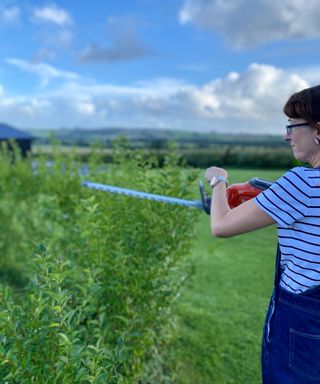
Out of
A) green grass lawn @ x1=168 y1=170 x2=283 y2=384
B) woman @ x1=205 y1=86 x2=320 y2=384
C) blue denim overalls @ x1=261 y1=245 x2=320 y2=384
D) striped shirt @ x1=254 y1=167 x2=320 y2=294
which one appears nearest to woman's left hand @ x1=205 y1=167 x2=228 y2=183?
woman @ x1=205 y1=86 x2=320 y2=384

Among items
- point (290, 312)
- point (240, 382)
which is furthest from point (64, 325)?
point (240, 382)

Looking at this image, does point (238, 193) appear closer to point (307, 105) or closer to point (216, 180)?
point (216, 180)

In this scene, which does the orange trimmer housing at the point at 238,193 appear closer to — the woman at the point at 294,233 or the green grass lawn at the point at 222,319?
the woman at the point at 294,233

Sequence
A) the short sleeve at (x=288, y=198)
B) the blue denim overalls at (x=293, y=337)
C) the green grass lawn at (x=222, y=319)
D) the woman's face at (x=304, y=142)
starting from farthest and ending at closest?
the green grass lawn at (x=222, y=319)
the blue denim overalls at (x=293, y=337)
the woman's face at (x=304, y=142)
the short sleeve at (x=288, y=198)

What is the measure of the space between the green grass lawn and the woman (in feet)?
9.63

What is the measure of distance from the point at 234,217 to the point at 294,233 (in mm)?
295

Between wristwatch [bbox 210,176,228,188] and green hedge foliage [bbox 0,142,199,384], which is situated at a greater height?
wristwatch [bbox 210,176,228,188]

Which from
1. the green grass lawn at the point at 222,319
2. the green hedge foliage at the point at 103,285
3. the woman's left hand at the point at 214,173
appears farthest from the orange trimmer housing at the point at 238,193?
the green grass lawn at the point at 222,319

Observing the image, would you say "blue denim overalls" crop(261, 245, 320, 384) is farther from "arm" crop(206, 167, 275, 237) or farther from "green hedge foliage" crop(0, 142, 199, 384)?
"green hedge foliage" crop(0, 142, 199, 384)

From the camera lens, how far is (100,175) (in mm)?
6148

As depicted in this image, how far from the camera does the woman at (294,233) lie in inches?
78.0

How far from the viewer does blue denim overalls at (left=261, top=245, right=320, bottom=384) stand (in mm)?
2178

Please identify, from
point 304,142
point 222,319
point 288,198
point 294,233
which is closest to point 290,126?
point 304,142

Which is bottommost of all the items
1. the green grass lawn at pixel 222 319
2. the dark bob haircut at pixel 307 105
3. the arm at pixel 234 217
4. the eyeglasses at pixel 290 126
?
the green grass lawn at pixel 222 319
